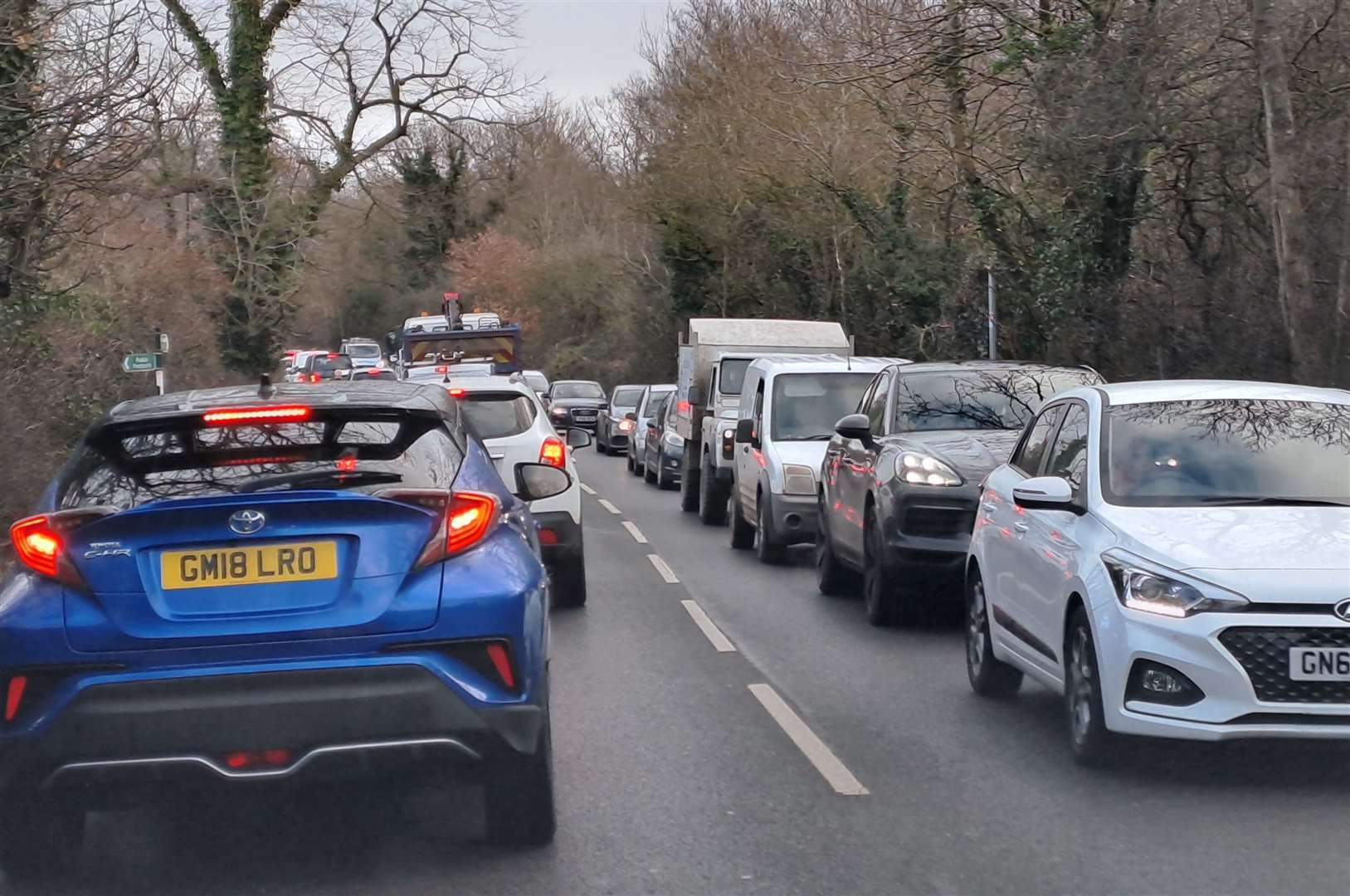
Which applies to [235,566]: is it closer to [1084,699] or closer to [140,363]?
[1084,699]

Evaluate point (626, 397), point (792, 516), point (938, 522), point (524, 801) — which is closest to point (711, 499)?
point (792, 516)

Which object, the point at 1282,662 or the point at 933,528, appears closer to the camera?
the point at 1282,662

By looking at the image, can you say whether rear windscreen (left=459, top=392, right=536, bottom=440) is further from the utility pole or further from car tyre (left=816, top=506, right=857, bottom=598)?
the utility pole

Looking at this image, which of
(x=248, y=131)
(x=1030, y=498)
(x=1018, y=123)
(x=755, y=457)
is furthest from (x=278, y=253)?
(x=1030, y=498)

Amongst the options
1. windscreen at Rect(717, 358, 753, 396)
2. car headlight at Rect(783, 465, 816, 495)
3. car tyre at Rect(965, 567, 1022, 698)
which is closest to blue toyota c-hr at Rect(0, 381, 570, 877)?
car tyre at Rect(965, 567, 1022, 698)

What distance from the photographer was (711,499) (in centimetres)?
1961

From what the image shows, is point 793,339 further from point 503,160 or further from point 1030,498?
point 503,160

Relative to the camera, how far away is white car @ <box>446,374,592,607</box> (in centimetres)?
1198

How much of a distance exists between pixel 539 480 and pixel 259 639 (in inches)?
106

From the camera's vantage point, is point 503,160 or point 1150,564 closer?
point 1150,564

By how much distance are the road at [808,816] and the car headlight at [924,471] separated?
1.80m

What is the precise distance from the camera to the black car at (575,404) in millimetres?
40000

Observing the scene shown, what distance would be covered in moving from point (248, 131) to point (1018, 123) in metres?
22.1

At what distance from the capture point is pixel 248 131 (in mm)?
38094
